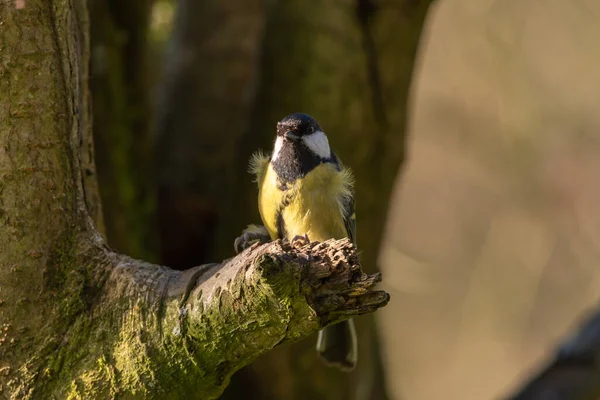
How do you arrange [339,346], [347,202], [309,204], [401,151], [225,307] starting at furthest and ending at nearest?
[401,151] → [339,346] → [347,202] → [309,204] → [225,307]

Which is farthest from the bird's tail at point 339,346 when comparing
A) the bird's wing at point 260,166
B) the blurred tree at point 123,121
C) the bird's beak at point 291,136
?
the blurred tree at point 123,121

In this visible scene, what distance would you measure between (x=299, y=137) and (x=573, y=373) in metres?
2.08

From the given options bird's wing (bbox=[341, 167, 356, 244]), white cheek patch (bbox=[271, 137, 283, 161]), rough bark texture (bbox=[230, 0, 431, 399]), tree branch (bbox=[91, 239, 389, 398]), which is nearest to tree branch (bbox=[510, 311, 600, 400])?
rough bark texture (bbox=[230, 0, 431, 399])

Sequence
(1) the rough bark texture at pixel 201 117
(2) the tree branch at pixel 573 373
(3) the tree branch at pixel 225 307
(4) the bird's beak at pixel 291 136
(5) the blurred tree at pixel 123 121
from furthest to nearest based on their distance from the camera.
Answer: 1. (1) the rough bark texture at pixel 201 117
2. (2) the tree branch at pixel 573 373
3. (5) the blurred tree at pixel 123 121
4. (4) the bird's beak at pixel 291 136
5. (3) the tree branch at pixel 225 307

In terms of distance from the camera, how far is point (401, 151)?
410cm

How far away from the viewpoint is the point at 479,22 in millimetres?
6363

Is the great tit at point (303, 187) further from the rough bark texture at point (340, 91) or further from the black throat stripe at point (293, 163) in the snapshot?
the rough bark texture at point (340, 91)

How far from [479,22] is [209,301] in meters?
4.97

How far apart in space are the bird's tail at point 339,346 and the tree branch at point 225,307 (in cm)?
146

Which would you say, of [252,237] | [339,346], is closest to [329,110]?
[252,237]

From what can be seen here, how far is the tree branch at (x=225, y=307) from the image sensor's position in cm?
181

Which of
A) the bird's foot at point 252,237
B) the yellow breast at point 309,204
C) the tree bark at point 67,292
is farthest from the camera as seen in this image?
the bird's foot at point 252,237

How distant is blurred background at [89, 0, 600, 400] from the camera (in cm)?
390

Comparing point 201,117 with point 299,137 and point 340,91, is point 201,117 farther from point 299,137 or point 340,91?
point 299,137
